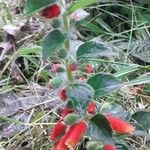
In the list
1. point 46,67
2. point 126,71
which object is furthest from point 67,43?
point 46,67

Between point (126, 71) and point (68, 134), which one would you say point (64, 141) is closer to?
point (68, 134)

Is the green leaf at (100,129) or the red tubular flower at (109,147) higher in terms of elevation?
the green leaf at (100,129)

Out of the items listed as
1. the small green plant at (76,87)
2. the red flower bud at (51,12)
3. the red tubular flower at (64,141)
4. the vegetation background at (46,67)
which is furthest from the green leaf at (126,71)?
the red flower bud at (51,12)

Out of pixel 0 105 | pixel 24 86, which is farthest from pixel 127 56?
pixel 0 105

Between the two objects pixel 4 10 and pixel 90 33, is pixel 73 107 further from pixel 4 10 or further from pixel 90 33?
pixel 4 10

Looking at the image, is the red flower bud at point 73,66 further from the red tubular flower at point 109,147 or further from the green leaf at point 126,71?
the green leaf at point 126,71

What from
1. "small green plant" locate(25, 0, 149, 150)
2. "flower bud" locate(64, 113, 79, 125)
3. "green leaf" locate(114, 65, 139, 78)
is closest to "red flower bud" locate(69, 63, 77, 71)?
"small green plant" locate(25, 0, 149, 150)
